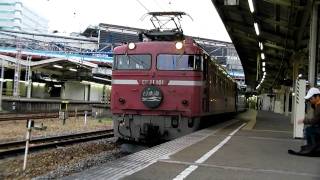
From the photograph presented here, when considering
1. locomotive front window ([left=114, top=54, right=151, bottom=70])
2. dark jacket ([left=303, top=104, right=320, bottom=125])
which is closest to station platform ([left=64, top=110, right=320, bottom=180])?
dark jacket ([left=303, top=104, right=320, bottom=125])

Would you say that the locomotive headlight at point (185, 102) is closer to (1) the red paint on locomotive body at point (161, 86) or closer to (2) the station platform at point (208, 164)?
(1) the red paint on locomotive body at point (161, 86)

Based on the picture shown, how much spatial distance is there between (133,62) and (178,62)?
1419mm

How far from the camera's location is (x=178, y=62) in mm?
14844

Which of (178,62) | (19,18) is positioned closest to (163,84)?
(178,62)

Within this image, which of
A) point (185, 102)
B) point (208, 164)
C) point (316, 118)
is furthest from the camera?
point (185, 102)

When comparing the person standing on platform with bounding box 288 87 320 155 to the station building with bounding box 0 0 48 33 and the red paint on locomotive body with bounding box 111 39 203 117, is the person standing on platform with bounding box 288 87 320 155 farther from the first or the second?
the station building with bounding box 0 0 48 33

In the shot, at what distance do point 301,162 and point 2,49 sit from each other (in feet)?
219

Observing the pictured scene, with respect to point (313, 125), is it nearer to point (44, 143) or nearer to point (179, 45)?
point (179, 45)

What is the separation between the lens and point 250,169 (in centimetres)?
828

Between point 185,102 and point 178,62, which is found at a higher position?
point 178,62

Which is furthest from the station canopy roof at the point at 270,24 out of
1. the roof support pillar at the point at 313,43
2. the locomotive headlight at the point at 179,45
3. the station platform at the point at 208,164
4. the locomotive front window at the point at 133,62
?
the station platform at the point at 208,164

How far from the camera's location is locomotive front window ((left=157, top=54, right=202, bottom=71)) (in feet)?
48.2

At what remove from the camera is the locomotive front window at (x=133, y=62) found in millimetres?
15148

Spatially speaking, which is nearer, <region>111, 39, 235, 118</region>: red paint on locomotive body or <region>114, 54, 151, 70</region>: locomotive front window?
<region>111, 39, 235, 118</region>: red paint on locomotive body
